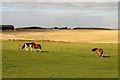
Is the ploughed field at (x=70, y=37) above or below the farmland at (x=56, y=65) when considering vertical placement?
above

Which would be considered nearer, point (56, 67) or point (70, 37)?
point (56, 67)

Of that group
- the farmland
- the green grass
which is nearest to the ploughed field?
the farmland

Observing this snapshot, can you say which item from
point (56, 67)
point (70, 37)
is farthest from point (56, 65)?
point (70, 37)

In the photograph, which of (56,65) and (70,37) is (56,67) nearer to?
(56,65)

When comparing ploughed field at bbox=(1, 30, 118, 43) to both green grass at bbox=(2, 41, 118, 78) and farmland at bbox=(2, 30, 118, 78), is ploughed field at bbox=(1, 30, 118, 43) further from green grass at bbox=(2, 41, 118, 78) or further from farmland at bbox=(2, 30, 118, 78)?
green grass at bbox=(2, 41, 118, 78)

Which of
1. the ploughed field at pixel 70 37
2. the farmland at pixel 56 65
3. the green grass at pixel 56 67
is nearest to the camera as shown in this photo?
the green grass at pixel 56 67

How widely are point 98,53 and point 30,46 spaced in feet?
30.0

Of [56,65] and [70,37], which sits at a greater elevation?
[70,37]

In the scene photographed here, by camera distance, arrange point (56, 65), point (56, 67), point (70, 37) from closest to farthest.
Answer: point (56, 67), point (56, 65), point (70, 37)

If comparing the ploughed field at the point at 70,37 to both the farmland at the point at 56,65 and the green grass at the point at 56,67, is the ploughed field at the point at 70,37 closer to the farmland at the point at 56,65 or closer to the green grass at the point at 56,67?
the farmland at the point at 56,65

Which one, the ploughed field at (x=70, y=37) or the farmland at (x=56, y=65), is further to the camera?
the ploughed field at (x=70, y=37)

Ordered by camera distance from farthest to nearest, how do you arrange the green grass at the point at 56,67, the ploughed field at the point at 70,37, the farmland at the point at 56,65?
the ploughed field at the point at 70,37
the farmland at the point at 56,65
the green grass at the point at 56,67

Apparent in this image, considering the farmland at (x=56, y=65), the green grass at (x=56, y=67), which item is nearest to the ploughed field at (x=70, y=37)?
the farmland at (x=56, y=65)

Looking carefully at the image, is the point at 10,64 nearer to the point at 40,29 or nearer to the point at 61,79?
the point at 61,79
